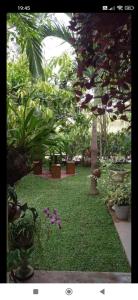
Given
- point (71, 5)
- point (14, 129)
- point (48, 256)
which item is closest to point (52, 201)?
point (48, 256)

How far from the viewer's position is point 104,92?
101cm

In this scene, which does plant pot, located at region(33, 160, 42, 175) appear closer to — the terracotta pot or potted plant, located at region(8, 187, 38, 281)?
potted plant, located at region(8, 187, 38, 281)

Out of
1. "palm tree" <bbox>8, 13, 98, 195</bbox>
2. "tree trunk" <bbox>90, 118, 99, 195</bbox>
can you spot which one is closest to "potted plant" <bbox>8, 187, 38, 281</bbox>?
"tree trunk" <bbox>90, 118, 99, 195</bbox>

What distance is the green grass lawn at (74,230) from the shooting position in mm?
1358

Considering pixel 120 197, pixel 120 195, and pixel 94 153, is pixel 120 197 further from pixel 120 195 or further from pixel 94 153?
pixel 94 153

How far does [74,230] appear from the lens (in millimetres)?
1618

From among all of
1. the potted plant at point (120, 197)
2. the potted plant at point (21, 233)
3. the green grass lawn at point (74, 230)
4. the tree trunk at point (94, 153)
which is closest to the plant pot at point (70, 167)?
the green grass lawn at point (74, 230)

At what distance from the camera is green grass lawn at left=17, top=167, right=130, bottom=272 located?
53.5 inches

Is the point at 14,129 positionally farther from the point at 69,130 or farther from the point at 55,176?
the point at 55,176

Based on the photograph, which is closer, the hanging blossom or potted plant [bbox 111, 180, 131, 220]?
the hanging blossom

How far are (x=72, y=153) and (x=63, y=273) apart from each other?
20.5 inches
